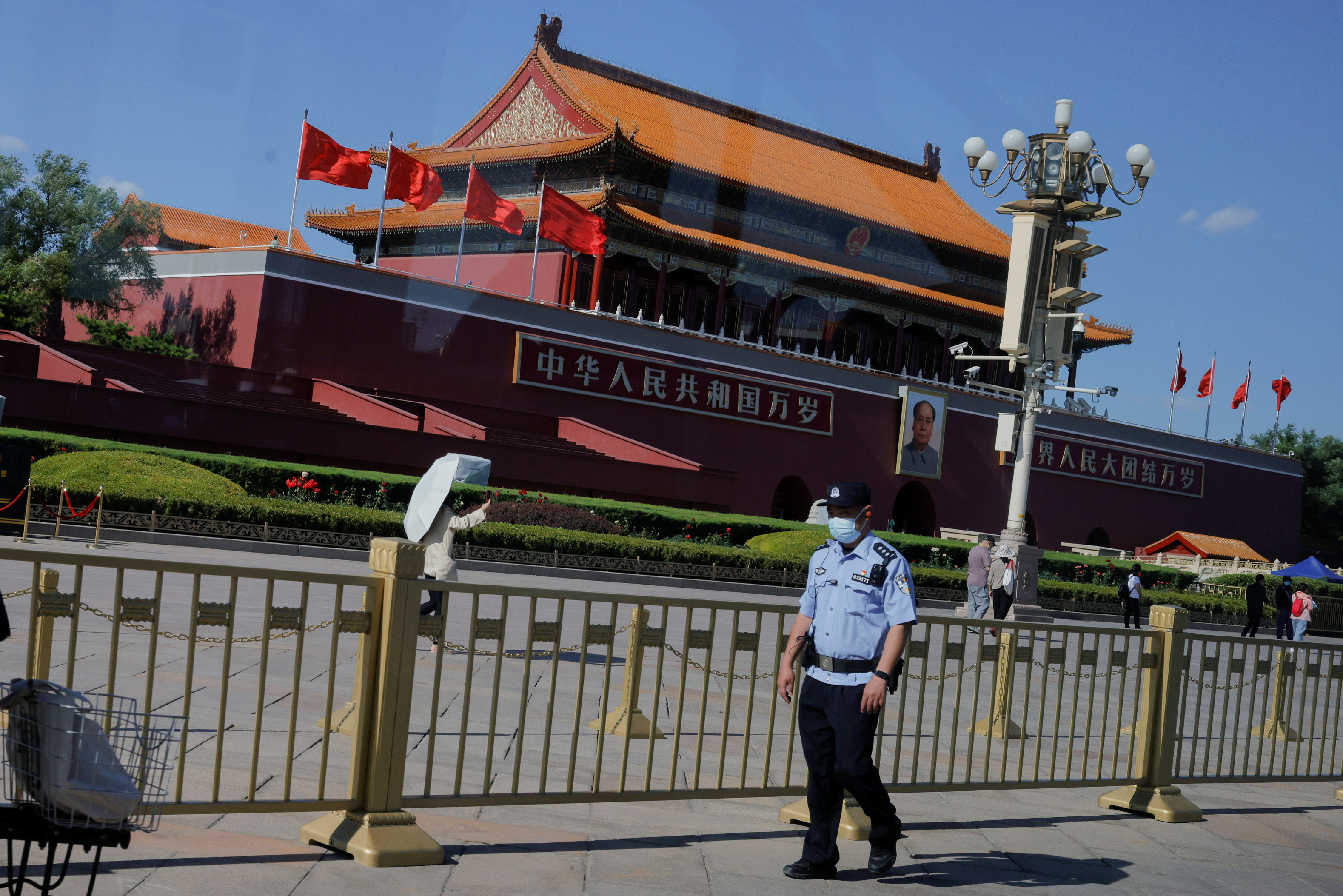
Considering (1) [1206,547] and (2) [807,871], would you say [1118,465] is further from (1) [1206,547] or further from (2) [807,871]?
(2) [807,871]

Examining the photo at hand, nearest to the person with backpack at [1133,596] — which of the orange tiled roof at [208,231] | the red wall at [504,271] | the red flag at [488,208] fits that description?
the red flag at [488,208]

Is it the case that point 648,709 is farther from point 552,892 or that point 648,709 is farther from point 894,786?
point 552,892

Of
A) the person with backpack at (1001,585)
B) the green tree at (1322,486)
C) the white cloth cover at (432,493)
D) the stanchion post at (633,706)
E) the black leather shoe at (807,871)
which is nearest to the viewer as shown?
the black leather shoe at (807,871)

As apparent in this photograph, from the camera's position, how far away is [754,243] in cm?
2906

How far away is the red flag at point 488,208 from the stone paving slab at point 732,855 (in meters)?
18.4

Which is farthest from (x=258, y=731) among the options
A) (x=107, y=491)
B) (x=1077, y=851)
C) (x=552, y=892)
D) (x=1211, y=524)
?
(x=1211, y=524)

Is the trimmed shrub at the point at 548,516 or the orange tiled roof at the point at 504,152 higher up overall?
the orange tiled roof at the point at 504,152

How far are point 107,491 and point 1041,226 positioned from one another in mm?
12032

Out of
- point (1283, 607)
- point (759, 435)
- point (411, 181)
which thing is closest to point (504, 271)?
point (411, 181)

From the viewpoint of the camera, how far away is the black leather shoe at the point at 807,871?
4.06 m

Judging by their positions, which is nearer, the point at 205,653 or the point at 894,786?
the point at 894,786

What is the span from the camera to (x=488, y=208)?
23094 millimetres

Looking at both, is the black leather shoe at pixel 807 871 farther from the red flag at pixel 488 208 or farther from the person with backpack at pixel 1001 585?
the red flag at pixel 488 208

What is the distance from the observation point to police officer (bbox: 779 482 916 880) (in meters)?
4.06
